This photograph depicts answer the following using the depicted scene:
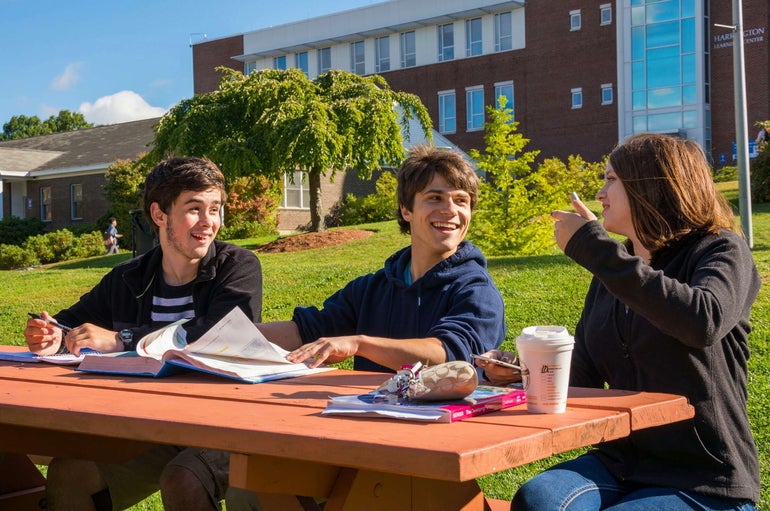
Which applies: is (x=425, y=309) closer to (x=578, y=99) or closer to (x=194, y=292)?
(x=194, y=292)

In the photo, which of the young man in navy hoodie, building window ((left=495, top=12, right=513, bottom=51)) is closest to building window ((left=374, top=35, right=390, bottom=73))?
building window ((left=495, top=12, right=513, bottom=51))

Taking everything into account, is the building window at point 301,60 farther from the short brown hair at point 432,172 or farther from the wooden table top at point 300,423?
the wooden table top at point 300,423

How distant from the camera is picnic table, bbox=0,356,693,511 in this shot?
1799 millimetres

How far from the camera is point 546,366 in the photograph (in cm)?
212

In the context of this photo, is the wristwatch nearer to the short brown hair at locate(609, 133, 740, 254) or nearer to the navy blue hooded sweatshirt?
the navy blue hooded sweatshirt

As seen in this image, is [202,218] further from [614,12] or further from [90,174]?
[614,12]

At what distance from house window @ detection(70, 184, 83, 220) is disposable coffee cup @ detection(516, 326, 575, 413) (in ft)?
115

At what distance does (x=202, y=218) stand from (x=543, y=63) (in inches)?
1583

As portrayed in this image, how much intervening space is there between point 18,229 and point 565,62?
24509 millimetres

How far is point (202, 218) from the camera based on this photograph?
3947 millimetres

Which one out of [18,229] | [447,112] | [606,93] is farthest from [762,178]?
[18,229]

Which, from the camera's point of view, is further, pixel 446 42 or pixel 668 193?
pixel 446 42

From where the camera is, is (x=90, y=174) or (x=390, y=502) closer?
(x=390, y=502)

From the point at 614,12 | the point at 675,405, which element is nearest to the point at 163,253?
the point at 675,405
